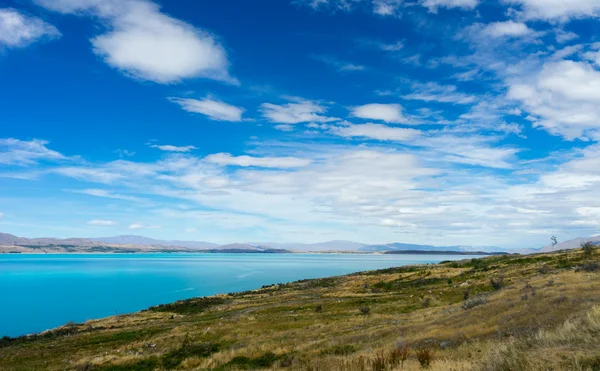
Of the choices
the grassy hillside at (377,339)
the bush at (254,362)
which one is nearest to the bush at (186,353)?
the grassy hillside at (377,339)

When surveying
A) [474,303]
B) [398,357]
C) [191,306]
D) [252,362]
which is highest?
[398,357]

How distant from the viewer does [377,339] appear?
1853 cm

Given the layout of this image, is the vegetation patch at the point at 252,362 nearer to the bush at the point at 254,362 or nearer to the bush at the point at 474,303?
the bush at the point at 254,362

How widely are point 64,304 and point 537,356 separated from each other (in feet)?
281

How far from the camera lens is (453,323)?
60.5 feet

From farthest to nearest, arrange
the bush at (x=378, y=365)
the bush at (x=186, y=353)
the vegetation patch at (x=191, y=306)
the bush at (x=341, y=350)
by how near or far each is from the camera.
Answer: the vegetation patch at (x=191, y=306) → the bush at (x=186, y=353) → the bush at (x=341, y=350) → the bush at (x=378, y=365)

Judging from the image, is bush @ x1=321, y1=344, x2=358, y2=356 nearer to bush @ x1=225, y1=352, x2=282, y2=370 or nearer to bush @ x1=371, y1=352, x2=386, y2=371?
bush @ x1=225, y1=352, x2=282, y2=370

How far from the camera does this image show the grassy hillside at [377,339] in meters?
10.0

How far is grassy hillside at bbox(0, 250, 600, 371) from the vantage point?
10008mm

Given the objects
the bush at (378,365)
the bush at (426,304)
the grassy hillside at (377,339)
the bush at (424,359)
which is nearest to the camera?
the grassy hillside at (377,339)

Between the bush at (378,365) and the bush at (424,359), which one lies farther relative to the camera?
the bush at (378,365)

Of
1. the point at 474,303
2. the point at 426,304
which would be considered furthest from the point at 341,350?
the point at 426,304

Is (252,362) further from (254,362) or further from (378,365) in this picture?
(378,365)

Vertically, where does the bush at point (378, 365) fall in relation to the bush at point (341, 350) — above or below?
above
